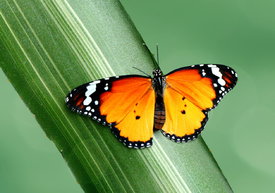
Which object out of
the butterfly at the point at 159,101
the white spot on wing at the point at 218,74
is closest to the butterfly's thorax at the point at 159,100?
the butterfly at the point at 159,101

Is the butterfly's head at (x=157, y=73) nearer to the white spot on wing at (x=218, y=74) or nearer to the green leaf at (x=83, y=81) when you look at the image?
the green leaf at (x=83, y=81)

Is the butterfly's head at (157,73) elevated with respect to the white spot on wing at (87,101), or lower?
lower

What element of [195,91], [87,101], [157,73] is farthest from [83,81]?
[195,91]

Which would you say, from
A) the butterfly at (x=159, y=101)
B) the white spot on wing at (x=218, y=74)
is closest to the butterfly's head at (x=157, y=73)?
the butterfly at (x=159, y=101)

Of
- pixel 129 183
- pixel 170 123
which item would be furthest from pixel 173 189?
pixel 170 123

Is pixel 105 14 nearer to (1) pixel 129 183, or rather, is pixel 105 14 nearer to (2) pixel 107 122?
(2) pixel 107 122

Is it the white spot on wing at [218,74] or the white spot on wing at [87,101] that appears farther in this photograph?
the white spot on wing at [218,74]

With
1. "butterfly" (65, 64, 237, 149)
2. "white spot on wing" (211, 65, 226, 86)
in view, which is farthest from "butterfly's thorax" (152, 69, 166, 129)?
"white spot on wing" (211, 65, 226, 86)

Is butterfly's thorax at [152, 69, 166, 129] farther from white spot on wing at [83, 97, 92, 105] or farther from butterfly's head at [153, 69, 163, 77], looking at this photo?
white spot on wing at [83, 97, 92, 105]

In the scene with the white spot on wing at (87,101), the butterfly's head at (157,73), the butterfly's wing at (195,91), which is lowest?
the butterfly's wing at (195,91)
